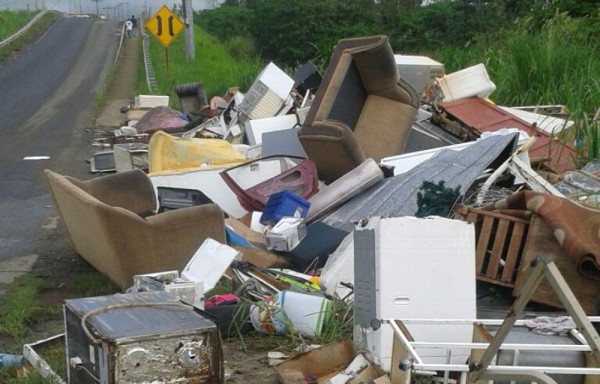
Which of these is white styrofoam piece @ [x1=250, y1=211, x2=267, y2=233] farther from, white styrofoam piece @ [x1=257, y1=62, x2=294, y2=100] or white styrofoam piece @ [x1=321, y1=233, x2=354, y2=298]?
white styrofoam piece @ [x1=257, y1=62, x2=294, y2=100]

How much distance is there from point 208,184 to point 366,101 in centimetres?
184

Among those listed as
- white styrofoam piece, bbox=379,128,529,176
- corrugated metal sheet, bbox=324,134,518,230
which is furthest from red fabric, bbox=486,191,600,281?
white styrofoam piece, bbox=379,128,529,176

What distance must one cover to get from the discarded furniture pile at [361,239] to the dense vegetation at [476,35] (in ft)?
3.23

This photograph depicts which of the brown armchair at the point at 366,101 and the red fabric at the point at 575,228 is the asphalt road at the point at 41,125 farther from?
the red fabric at the point at 575,228

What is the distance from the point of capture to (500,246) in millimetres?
4527

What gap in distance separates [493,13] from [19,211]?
22502mm

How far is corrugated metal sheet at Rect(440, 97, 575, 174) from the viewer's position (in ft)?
22.7

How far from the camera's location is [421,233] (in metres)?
3.75

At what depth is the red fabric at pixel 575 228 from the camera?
163 inches

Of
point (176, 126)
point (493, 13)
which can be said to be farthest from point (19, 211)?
point (493, 13)

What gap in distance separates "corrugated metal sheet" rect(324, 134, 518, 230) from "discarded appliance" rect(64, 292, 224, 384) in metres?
2.47

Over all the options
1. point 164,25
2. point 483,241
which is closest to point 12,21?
point 164,25

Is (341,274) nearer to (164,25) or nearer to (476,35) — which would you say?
(476,35)

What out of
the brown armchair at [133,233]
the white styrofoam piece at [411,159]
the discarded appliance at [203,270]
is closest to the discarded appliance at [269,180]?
the white styrofoam piece at [411,159]
